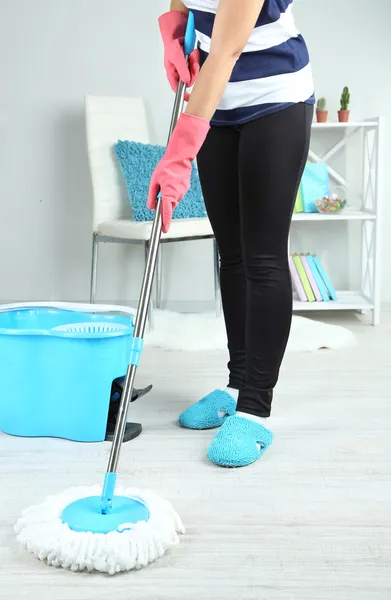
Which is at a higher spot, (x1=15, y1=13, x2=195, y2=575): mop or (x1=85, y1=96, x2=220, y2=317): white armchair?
(x1=85, y1=96, x2=220, y2=317): white armchair

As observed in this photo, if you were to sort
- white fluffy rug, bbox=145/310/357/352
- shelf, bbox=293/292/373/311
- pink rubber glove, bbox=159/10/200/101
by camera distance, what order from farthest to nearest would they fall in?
shelf, bbox=293/292/373/311 → white fluffy rug, bbox=145/310/357/352 → pink rubber glove, bbox=159/10/200/101

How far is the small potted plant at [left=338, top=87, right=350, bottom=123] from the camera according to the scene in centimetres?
298

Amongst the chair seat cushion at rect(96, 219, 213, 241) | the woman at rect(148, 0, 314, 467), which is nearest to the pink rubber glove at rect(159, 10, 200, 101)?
the woman at rect(148, 0, 314, 467)

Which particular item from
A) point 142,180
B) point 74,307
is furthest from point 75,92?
point 74,307

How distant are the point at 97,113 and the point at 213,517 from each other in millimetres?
2054

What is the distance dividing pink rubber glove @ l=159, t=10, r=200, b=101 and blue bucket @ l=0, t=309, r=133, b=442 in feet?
1.76

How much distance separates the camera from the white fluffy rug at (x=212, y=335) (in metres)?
2.54

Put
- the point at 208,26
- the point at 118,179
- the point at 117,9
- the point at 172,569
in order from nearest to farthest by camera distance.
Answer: the point at 172,569
the point at 208,26
the point at 118,179
the point at 117,9

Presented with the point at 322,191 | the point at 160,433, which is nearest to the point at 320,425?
the point at 160,433

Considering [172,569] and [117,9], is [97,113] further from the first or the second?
[172,569]

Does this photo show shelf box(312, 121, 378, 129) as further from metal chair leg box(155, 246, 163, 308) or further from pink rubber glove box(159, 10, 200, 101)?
pink rubber glove box(159, 10, 200, 101)

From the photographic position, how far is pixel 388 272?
131 inches

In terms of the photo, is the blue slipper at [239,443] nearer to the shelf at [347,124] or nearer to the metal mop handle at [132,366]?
the metal mop handle at [132,366]

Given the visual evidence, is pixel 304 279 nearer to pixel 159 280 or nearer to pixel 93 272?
pixel 159 280
